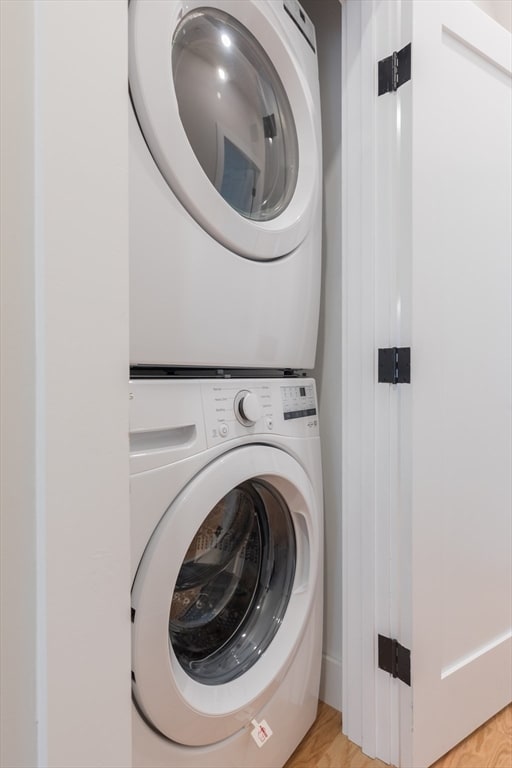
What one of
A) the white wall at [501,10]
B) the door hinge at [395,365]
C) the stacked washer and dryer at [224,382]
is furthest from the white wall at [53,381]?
the white wall at [501,10]

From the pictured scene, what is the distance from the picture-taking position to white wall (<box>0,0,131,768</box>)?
45 cm

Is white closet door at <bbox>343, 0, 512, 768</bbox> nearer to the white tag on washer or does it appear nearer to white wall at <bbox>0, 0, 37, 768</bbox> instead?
the white tag on washer

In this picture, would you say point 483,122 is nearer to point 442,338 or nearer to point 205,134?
point 442,338

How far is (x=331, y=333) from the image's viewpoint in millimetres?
1360

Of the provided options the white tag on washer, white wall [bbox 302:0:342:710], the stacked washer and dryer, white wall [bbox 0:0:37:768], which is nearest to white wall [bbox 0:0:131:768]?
white wall [bbox 0:0:37:768]

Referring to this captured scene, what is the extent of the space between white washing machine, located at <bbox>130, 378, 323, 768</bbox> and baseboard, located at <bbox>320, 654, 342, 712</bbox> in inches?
7.0

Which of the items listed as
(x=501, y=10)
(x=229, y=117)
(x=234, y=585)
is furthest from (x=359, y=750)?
(x=501, y=10)

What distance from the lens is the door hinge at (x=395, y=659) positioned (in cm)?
110

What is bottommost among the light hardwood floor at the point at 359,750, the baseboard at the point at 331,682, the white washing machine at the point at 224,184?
the light hardwood floor at the point at 359,750

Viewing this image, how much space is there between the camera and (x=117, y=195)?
511 mm

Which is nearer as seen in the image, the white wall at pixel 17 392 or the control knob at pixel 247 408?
the white wall at pixel 17 392

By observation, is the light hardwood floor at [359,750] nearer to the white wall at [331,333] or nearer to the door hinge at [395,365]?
the white wall at [331,333]

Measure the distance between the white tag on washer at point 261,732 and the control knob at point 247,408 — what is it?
2.01 feet

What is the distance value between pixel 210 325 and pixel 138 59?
0.43 m
